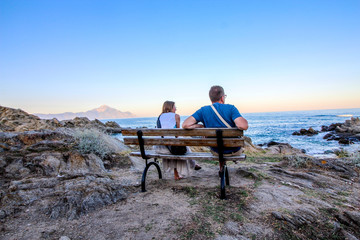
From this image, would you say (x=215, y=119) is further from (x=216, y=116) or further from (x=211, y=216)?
(x=211, y=216)

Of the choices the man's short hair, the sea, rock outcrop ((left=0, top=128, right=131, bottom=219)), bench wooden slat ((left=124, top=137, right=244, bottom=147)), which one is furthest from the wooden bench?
the sea

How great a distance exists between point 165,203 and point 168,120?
1.83 metres

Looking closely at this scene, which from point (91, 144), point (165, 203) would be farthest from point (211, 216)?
point (91, 144)

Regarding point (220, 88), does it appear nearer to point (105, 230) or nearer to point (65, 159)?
point (105, 230)

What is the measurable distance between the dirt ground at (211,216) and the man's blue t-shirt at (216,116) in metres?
1.04

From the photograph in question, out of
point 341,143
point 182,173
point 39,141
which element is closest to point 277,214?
point 182,173

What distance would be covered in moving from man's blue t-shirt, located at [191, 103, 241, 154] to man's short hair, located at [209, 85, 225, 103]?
7.8 inches

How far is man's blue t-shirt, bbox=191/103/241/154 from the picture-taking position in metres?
3.69

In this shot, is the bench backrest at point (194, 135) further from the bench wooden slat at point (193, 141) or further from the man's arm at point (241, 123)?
the man's arm at point (241, 123)

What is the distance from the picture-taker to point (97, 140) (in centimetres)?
634

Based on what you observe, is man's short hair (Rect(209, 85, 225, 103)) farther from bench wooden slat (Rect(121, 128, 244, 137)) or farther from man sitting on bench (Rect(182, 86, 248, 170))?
bench wooden slat (Rect(121, 128, 244, 137))

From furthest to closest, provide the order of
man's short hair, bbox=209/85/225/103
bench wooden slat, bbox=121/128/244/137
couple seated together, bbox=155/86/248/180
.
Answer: man's short hair, bbox=209/85/225/103 → couple seated together, bbox=155/86/248/180 → bench wooden slat, bbox=121/128/244/137

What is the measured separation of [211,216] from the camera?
2814 millimetres

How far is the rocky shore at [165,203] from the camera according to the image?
8.45 feet
